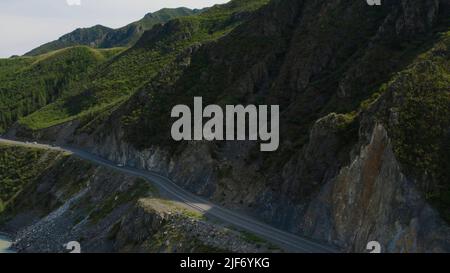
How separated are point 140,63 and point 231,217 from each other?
3540 inches

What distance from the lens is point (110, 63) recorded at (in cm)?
15162

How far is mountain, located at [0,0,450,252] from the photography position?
4162 cm

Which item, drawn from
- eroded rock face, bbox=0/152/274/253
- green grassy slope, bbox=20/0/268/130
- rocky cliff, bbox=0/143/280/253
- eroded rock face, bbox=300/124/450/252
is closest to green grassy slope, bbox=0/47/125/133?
green grassy slope, bbox=20/0/268/130

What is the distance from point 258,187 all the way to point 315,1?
115 ft

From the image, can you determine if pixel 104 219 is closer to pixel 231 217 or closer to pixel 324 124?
pixel 231 217

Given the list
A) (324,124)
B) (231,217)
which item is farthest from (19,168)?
(324,124)

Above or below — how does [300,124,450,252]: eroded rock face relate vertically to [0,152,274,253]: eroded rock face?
above

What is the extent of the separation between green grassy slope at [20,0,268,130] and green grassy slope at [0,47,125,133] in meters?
17.7

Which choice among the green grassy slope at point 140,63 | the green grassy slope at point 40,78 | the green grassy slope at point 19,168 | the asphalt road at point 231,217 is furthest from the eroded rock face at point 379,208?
the green grassy slope at point 40,78

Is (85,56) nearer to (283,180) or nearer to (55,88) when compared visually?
(55,88)

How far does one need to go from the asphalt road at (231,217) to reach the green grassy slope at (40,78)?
82.2 meters

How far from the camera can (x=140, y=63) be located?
5379 inches

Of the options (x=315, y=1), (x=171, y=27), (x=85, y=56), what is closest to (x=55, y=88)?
(x=85, y=56)

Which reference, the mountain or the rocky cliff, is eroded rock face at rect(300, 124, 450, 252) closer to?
the mountain
